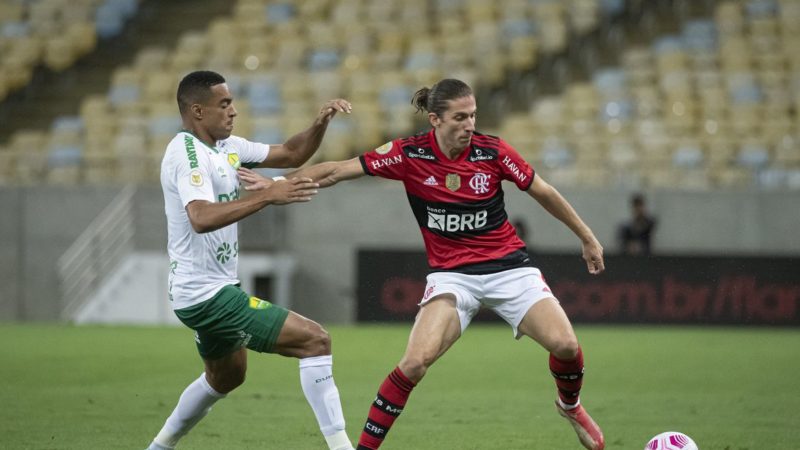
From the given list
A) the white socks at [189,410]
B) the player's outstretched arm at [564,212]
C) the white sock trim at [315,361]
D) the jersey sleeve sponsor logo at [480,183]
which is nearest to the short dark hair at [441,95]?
the jersey sleeve sponsor logo at [480,183]

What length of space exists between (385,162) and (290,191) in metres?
1.16

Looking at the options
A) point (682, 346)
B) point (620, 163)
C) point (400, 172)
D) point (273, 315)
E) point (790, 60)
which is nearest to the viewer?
point (273, 315)

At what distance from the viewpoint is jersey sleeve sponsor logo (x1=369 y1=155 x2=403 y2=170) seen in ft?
25.0

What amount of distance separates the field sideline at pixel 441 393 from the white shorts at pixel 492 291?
1028 millimetres

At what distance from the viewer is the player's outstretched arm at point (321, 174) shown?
6.97m

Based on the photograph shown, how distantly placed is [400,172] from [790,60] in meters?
16.7

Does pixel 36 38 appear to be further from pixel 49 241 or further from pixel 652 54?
pixel 652 54

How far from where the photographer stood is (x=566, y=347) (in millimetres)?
7465

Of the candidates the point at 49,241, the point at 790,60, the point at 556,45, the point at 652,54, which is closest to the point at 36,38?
the point at 49,241

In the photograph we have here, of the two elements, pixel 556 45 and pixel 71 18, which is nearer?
pixel 556 45

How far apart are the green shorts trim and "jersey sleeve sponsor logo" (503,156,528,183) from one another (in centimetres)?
166

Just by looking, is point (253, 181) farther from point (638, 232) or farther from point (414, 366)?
point (638, 232)

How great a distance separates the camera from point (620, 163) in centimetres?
2103

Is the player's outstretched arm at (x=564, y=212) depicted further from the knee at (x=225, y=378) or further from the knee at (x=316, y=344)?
the knee at (x=225, y=378)
